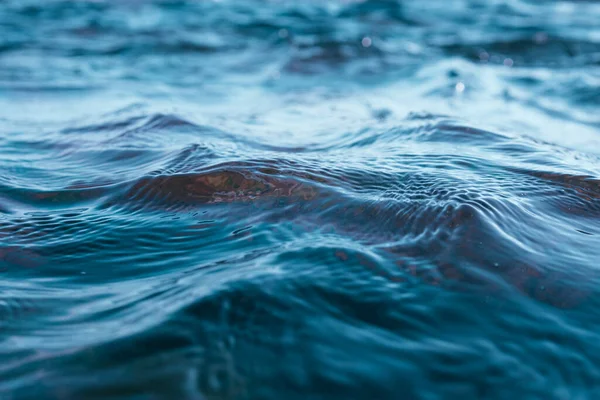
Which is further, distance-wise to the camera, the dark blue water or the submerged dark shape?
the submerged dark shape

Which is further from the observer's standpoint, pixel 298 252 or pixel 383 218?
pixel 383 218

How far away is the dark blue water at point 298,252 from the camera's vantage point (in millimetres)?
1876

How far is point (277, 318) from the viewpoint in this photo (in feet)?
6.86

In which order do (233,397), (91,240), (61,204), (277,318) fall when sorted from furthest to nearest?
(61,204) → (91,240) → (277,318) → (233,397)

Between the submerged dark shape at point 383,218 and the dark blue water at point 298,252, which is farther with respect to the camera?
the submerged dark shape at point 383,218

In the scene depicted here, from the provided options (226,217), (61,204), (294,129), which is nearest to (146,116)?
(294,129)

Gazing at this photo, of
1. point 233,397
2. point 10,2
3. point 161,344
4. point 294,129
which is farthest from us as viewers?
point 10,2

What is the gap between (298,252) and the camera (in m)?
2.51

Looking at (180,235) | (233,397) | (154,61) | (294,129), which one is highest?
(154,61)

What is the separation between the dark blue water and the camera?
1.88 meters

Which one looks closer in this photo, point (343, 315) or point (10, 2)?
point (343, 315)

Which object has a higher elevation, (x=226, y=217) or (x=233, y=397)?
(x=226, y=217)

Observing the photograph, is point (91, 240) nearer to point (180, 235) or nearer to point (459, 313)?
point (180, 235)

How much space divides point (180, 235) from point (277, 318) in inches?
35.1
